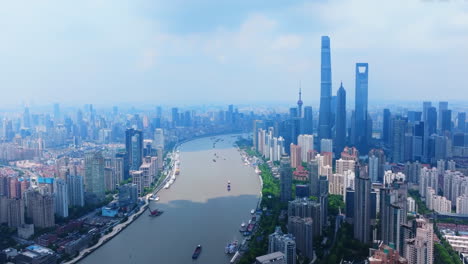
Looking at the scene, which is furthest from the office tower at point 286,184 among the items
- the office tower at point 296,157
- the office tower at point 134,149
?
the office tower at point 134,149

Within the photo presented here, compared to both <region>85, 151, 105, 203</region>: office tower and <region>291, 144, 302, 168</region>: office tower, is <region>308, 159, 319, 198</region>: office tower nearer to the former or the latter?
<region>291, 144, 302, 168</region>: office tower

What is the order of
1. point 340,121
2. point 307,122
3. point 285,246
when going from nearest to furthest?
point 285,246 → point 340,121 → point 307,122

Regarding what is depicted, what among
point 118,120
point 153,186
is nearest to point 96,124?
point 118,120

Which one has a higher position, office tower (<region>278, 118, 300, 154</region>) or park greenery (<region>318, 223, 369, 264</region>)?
office tower (<region>278, 118, 300, 154</region>)

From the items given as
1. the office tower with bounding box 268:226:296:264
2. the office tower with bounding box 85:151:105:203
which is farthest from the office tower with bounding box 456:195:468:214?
the office tower with bounding box 85:151:105:203

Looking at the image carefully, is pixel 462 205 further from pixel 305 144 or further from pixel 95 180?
pixel 95 180

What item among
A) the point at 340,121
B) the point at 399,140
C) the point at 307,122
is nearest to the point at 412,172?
the point at 399,140

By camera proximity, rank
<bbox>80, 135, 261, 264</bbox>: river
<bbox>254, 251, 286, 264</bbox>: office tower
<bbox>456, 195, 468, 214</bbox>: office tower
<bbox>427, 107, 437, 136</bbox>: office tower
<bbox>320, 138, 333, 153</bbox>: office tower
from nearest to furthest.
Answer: <bbox>254, 251, 286, 264</bbox>: office tower
<bbox>80, 135, 261, 264</bbox>: river
<bbox>456, 195, 468, 214</bbox>: office tower
<bbox>427, 107, 437, 136</bbox>: office tower
<bbox>320, 138, 333, 153</bbox>: office tower
